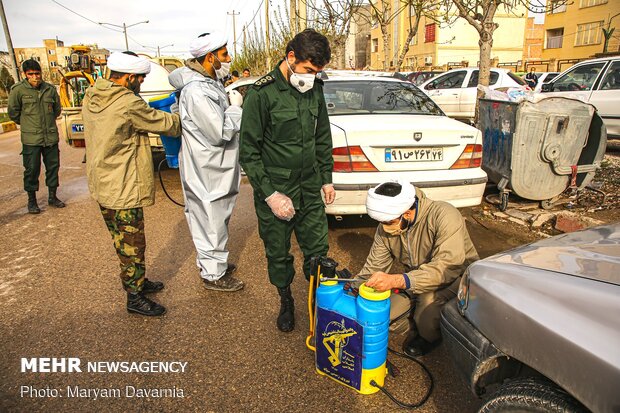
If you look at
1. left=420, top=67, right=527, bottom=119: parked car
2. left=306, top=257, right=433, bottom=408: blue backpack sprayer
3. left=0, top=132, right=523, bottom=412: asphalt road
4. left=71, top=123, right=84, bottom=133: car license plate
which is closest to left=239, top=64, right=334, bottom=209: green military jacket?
left=306, top=257, right=433, bottom=408: blue backpack sprayer

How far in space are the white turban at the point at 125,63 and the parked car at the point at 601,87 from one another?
7566 millimetres

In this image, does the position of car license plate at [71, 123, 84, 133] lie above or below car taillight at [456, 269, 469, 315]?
above

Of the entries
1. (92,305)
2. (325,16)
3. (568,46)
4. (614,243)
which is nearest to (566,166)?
(614,243)

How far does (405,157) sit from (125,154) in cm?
224

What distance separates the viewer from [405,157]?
3725 millimetres

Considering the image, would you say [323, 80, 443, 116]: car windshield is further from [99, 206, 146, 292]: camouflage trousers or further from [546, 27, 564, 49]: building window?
[546, 27, 564, 49]: building window

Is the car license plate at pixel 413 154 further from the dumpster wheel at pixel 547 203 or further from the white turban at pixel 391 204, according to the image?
the dumpster wheel at pixel 547 203

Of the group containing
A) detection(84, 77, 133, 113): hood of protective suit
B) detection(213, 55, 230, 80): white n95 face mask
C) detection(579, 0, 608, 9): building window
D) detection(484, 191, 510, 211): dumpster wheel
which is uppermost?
detection(579, 0, 608, 9): building window

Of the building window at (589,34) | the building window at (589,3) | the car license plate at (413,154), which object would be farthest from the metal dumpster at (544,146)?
the building window at (589,3)

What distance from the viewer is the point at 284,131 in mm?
2527

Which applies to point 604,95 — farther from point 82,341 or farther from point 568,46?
point 568,46

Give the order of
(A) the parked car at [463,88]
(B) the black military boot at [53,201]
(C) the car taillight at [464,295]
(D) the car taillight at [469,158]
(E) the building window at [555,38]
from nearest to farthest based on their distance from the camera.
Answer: (C) the car taillight at [464,295]
(D) the car taillight at [469,158]
(B) the black military boot at [53,201]
(A) the parked car at [463,88]
(E) the building window at [555,38]

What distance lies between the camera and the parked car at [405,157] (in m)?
3.64

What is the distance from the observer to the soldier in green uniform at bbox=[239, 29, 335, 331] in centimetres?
246
